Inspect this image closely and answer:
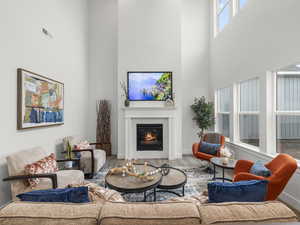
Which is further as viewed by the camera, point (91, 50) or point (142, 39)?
point (91, 50)

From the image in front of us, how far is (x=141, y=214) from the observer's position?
1.02 meters

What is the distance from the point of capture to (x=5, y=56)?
241 cm

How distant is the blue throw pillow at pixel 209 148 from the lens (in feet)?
13.4

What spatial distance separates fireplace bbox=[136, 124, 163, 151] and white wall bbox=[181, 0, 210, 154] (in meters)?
1.00

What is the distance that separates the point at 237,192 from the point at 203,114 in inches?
161

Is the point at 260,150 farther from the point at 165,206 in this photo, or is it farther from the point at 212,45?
the point at 212,45

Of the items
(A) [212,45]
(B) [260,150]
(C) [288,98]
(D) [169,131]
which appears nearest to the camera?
(C) [288,98]

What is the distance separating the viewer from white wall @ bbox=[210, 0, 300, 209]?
260cm

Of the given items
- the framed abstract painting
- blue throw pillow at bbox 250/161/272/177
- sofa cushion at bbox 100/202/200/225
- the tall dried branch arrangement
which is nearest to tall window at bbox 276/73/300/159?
blue throw pillow at bbox 250/161/272/177

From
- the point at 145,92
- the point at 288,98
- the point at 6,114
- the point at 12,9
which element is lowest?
the point at 6,114

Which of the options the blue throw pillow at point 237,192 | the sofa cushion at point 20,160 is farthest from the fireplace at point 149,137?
the blue throw pillow at point 237,192

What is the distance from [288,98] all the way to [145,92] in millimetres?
3613

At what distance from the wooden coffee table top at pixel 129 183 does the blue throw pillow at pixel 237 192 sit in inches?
40.5

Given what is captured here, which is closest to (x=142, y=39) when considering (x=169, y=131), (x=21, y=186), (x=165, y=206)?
(x=169, y=131)
